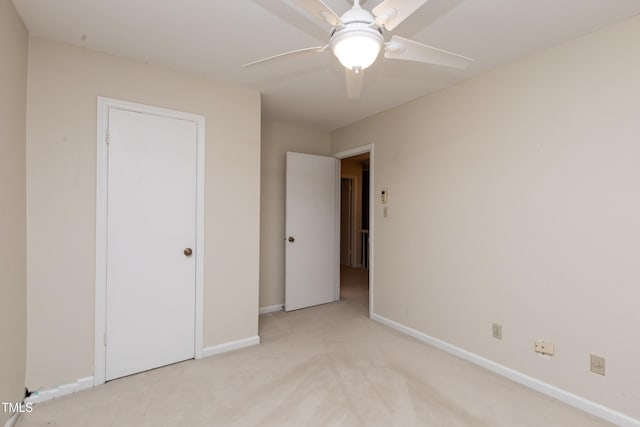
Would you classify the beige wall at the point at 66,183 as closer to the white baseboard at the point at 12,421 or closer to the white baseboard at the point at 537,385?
the white baseboard at the point at 12,421

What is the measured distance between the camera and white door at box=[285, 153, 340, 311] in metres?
3.88

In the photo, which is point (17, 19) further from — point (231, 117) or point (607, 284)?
point (607, 284)

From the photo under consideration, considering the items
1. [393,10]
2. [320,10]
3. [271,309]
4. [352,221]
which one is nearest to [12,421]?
[271,309]

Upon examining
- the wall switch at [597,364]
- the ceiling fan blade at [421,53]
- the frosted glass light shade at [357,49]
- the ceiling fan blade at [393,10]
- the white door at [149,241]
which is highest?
the ceiling fan blade at [393,10]

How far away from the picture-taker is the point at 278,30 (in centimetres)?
196

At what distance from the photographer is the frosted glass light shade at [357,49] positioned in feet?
4.12

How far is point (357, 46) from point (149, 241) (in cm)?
211

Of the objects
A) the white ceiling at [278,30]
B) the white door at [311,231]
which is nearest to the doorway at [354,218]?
the white door at [311,231]

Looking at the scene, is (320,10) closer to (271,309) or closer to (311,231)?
(311,231)

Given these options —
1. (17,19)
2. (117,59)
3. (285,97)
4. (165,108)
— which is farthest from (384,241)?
(17,19)

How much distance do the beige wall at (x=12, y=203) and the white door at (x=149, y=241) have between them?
18.4 inches

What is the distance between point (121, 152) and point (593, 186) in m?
3.30

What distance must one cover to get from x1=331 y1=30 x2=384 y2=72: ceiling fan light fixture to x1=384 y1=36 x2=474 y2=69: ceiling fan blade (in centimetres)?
14

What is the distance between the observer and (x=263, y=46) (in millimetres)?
2156
